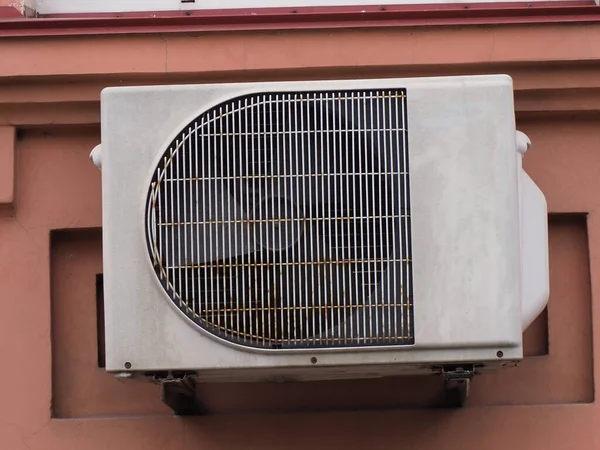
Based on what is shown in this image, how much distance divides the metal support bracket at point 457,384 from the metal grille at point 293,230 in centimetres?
18

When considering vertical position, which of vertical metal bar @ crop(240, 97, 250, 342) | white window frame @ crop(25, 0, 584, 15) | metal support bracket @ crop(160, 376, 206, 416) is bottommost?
metal support bracket @ crop(160, 376, 206, 416)

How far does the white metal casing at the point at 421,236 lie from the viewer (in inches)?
118

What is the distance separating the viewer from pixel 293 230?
3014 mm

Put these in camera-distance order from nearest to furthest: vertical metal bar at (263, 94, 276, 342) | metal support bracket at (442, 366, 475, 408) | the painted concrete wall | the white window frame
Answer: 1. vertical metal bar at (263, 94, 276, 342)
2. metal support bracket at (442, 366, 475, 408)
3. the painted concrete wall
4. the white window frame

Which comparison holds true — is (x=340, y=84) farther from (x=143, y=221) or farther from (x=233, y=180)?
(x=143, y=221)

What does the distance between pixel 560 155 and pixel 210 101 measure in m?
1.11

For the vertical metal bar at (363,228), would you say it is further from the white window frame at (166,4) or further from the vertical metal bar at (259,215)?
the white window frame at (166,4)

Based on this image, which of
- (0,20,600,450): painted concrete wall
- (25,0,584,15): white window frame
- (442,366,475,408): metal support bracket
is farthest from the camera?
(25,0,584,15): white window frame

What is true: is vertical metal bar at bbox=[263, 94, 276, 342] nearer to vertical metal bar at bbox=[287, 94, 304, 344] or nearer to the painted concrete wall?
vertical metal bar at bbox=[287, 94, 304, 344]

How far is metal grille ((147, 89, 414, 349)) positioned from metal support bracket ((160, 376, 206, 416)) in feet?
0.84

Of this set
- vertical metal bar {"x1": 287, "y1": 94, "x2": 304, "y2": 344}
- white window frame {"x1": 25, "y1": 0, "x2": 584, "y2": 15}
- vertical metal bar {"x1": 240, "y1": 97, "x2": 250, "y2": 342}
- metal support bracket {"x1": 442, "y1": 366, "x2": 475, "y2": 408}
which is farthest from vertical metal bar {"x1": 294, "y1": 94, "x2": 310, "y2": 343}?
white window frame {"x1": 25, "y1": 0, "x2": 584, "y2": 15}

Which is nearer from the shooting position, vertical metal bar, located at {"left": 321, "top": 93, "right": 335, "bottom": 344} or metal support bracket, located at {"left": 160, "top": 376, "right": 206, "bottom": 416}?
vertical metal bar, located at {"left": 321, "top": 93, "right": 335, "bottom": 344}

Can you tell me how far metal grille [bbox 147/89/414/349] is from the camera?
3.00m

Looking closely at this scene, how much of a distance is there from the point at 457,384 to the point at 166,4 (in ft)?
4.61
